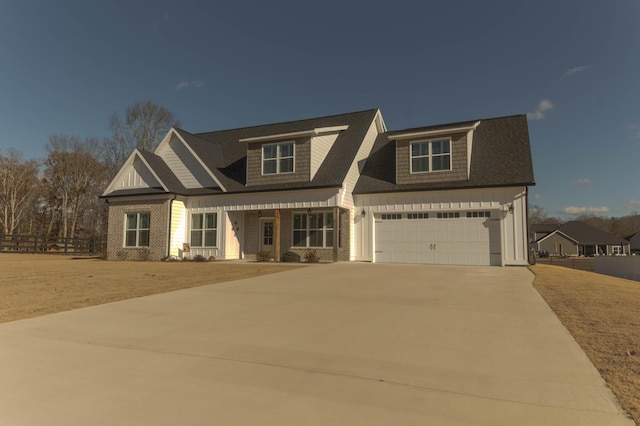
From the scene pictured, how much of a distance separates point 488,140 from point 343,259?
9075mm

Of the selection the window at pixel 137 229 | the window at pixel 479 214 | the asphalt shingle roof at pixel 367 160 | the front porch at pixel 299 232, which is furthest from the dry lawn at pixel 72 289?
the window at pixel 479 214

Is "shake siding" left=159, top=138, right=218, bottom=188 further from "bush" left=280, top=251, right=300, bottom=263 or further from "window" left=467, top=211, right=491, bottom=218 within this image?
"window" left=467, top=211, right=491, bottom=218

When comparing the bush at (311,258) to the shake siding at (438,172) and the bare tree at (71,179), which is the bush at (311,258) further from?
the bare tree at (71,179)

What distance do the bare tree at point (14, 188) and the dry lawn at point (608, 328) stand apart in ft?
156

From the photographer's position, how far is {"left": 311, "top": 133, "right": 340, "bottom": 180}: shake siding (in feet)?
60.5

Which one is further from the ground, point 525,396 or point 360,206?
point 360,206

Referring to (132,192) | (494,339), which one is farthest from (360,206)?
(494,339)

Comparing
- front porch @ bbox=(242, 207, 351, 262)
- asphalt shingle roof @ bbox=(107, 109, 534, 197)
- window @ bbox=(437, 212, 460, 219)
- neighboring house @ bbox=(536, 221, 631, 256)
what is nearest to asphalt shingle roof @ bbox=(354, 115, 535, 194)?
asphalt shingle roof @ bbox=(107, 109, 534, 197)

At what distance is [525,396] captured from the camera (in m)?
3.09

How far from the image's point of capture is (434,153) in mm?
17359

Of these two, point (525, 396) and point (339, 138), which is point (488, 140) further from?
point (525, 396)

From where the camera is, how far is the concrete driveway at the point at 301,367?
9.29 ft

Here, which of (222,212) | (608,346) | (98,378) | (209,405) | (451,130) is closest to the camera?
(209,405)

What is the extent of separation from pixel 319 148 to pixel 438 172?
5901mm
